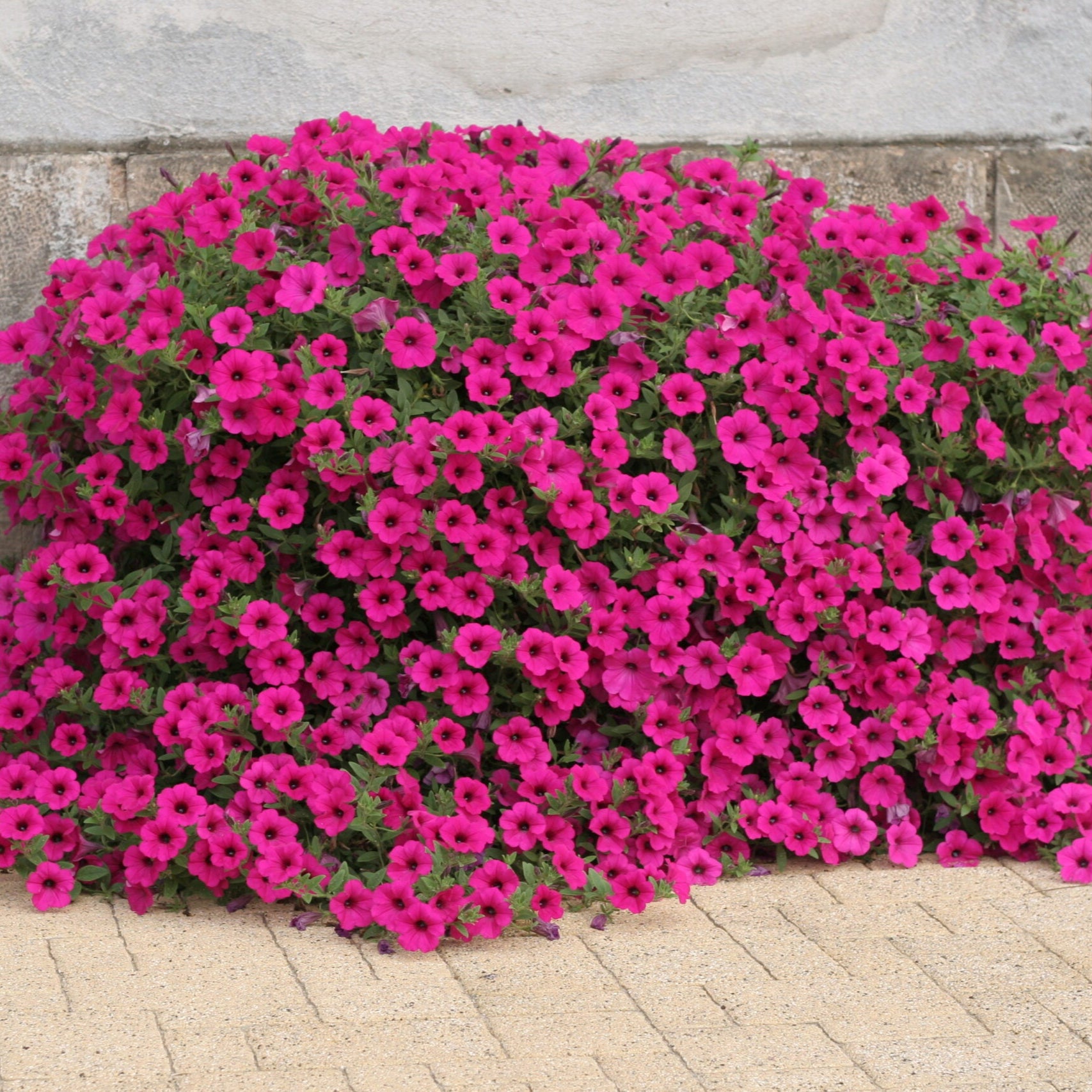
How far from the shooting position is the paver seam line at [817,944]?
8.45ft

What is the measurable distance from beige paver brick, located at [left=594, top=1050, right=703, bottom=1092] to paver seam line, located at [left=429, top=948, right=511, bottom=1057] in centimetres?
16

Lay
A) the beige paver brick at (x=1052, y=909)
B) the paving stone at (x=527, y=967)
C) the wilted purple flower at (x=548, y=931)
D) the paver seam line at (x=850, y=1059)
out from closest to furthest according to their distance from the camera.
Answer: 1. the paver seam line at (x=850, y=1059)
2. the paving stone at (x=527, y=967)
3. the wilted purple flower at (x=548, y=931)
4. the beige paver brick at (x=1052, y=909)

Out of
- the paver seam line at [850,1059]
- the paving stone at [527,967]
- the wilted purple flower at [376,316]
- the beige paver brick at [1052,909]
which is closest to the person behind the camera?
the paver seam line at [850,1059]

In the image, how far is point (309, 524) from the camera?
10.2 ft

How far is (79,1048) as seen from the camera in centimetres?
216

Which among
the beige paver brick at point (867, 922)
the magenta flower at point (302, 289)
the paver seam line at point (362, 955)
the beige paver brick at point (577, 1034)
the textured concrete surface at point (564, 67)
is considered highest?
the textured concrete surface at point (564, 67)

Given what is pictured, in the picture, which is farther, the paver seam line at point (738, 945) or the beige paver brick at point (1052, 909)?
the beige paver brick at point (1052, 909)

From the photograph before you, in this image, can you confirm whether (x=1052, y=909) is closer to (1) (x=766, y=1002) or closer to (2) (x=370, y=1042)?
(1) (x=766, y=1002)

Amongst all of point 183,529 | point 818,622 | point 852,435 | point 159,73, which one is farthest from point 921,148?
point 183,529

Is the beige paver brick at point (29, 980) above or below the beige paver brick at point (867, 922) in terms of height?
below

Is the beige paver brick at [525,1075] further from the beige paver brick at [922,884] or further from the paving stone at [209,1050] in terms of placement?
the beige paver brick at [922,884]

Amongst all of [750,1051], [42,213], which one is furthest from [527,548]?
[42,213]

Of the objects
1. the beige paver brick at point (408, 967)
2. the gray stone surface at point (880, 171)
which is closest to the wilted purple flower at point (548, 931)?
the beige paver brick at point (408, 967)

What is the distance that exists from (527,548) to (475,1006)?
1069mm
